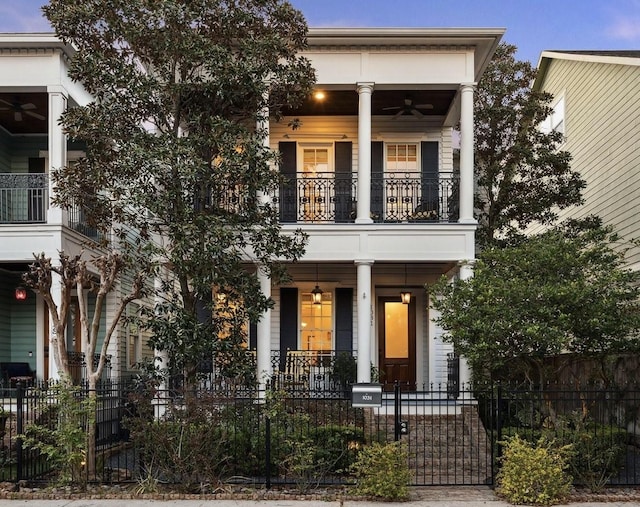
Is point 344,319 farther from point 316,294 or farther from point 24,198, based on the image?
point 24,198

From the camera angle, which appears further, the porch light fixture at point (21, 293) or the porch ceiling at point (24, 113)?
the porch light fixture at point (21, 293)

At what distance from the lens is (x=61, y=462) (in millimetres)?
9883

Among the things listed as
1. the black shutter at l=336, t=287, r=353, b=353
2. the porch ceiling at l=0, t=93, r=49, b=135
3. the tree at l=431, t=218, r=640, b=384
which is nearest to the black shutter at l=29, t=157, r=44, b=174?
the porch ceiling at l=0, t=93, r=49, b=135

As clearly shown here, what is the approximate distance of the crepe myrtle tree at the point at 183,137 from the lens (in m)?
10.9

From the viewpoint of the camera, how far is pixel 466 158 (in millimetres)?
14234

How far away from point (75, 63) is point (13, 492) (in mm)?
6493

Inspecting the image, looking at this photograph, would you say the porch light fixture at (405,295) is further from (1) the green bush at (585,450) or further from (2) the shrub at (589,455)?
(2) the shrub at (589,455)

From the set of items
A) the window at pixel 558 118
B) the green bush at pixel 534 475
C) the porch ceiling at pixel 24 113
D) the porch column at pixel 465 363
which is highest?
the window at pixel 558 118

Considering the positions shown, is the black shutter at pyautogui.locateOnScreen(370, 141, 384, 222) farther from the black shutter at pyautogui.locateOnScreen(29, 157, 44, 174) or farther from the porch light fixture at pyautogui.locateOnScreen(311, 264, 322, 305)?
the black shutter at pyautogui.locateOnScreen(29, 157, 44, 174)

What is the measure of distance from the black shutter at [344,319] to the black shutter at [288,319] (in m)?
1.00

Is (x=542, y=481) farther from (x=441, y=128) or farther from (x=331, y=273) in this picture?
(x=441, y=128)

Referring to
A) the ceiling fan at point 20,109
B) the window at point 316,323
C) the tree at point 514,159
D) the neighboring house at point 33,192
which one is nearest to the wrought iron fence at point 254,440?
the neighboring house at point 33,192

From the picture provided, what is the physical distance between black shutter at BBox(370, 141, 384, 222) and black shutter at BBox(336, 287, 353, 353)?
2.09 meters

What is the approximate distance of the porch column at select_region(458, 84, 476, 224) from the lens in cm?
1423
